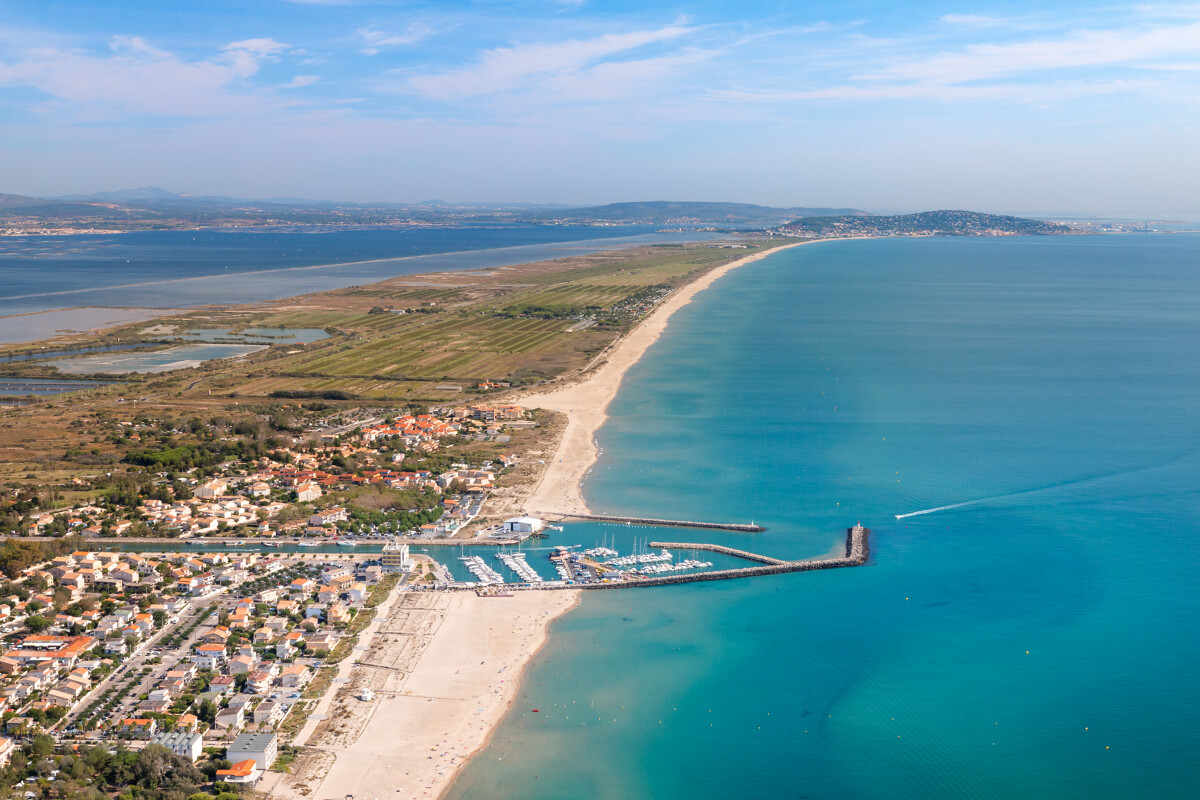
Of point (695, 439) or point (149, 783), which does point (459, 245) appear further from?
point (149, 783)

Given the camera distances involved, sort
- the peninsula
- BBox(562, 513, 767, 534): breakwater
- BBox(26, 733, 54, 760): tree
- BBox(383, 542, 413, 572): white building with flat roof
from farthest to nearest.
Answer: BBox(562, 513, 767, 534): breakwater
BBox(383, 542, 413, 572): white building with flat roof
the peninsula
BBox(26, 733, 54, 760): tree

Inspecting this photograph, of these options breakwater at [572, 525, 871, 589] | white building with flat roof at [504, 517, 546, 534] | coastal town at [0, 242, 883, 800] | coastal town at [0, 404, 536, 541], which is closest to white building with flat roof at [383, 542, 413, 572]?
coastal town at [0, 242, 883, 800]

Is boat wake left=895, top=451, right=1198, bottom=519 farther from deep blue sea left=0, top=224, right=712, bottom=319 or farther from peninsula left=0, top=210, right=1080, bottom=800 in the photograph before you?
deep blue sea left=0, top=224, right=712, bottom=319

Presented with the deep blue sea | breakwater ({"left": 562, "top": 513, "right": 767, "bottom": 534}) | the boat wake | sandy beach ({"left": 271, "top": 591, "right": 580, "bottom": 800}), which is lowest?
sandy beach ({"left": 271, "top": 591, "right": 580, "bottom": 800})

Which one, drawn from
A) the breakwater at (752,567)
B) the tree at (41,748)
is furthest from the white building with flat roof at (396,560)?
the tree at (41,748)

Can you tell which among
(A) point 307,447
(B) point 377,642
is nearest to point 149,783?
(B) point 377,642

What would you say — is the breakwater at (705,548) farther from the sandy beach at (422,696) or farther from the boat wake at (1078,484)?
the boat wake at (1078,484)
